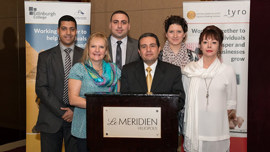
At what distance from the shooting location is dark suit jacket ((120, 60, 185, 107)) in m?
2.38

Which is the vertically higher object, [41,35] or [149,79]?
[41,35]

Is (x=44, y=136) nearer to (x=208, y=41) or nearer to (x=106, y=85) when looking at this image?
(x=106, y=85)

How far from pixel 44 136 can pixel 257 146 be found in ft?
10.7

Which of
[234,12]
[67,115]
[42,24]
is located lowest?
[67,115]

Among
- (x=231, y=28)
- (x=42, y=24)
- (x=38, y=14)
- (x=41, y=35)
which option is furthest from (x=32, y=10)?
(x=231, y=28)

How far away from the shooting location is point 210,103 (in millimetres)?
2459

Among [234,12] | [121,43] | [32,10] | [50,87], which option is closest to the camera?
[50,87]

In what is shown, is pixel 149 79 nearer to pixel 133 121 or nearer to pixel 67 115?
pixel 133 121

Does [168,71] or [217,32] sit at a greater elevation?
[217,32]

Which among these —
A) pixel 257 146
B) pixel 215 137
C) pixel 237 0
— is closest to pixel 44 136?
pixel 215 137

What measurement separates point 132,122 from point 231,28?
7.85 ft

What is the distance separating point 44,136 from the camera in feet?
10.00

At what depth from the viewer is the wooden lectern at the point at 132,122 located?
1.85 meters

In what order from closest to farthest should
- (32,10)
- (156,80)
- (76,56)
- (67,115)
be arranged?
(156,80) → (67,115) → (76,56) → (32,10)
